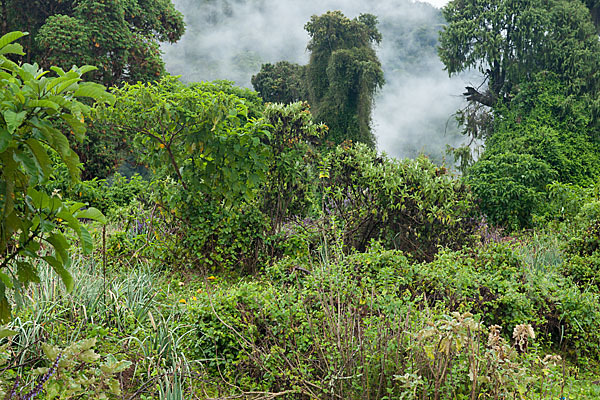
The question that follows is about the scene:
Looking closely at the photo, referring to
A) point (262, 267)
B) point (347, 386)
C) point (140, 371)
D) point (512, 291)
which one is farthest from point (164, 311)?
point (512, 291)

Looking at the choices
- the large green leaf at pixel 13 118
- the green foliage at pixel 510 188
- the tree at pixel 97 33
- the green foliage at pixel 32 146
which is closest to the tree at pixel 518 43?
the green foliage at pixel 510 188

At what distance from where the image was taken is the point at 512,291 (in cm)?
351

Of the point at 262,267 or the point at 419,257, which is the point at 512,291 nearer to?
the point at 419,257

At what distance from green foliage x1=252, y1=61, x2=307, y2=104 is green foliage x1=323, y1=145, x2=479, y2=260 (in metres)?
16.6

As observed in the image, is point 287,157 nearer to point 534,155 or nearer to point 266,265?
point 266,265

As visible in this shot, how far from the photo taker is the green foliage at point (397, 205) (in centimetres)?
506

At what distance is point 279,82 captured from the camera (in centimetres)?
2186

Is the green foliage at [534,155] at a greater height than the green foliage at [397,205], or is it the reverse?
the green foliage at [534,155]

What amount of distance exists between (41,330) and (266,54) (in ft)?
130

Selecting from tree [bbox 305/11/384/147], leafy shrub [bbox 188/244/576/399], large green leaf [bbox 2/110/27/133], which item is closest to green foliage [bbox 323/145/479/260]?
leafy shrub [bbox 188/244/576/399]

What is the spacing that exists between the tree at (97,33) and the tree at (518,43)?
30.0 feet

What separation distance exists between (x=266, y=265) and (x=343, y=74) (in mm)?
14549

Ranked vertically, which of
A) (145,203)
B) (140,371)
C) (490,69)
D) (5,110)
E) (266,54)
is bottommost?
(140,371)

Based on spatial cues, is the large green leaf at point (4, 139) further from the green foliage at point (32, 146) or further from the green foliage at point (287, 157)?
the green foliage at point (287, 157)
